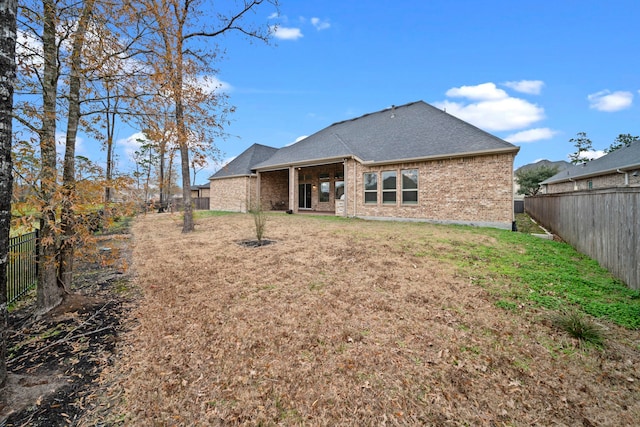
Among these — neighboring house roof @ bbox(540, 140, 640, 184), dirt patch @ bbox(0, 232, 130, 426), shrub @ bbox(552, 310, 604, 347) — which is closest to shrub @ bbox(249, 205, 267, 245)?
dirt patch @ bbox(0, 232, 130, 426)

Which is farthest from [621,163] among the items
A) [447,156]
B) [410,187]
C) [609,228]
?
[609,228]

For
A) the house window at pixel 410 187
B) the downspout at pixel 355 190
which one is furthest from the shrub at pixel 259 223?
the house window at pixel 410 187

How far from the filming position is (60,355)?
261 cm

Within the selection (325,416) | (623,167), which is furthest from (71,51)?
(623,167)

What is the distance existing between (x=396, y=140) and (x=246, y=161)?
1259 centimetres

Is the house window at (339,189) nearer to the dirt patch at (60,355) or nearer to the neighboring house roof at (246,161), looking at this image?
the neighboring house roof at (246,161)

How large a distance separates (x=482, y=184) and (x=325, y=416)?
11.4 m

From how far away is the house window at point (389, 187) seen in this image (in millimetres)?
13062

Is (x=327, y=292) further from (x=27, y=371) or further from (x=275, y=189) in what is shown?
(x=275, y=189)

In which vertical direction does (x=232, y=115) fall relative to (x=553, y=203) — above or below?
above

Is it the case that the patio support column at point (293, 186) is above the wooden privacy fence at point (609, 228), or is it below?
above

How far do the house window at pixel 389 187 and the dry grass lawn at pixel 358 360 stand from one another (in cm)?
895

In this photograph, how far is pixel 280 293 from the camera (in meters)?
3.98

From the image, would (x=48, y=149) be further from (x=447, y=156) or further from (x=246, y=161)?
(x=246, y=161)
